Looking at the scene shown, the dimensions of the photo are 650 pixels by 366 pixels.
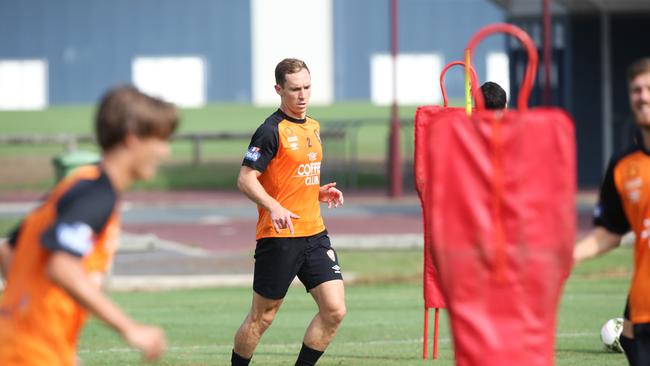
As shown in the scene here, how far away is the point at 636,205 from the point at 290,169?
10.3ft

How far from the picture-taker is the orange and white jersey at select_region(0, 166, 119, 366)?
14.7ft

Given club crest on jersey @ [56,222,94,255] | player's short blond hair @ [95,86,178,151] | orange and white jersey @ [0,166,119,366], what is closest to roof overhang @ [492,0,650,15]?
player's short blond hair @ [95,86,178,151]

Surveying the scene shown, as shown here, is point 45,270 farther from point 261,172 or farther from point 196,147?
point 196,147

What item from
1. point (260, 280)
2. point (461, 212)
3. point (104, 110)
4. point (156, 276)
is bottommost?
point (156, 276)

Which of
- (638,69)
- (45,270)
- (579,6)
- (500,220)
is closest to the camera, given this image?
(45,270)

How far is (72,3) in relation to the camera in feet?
228

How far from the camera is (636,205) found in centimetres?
556

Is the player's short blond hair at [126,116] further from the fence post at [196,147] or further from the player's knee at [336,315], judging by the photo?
the fence post at [196,147]

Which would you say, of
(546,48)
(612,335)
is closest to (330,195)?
(612,335)

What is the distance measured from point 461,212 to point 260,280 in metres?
3.55

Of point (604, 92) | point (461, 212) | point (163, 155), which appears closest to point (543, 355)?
point (461, 212)

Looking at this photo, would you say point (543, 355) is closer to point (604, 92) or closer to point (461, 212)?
point (461, 212)

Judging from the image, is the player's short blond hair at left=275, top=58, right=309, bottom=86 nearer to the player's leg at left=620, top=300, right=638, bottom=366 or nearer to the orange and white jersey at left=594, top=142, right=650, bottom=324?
the orange and white jersey at left=594, top=142, right=650, bottom=324

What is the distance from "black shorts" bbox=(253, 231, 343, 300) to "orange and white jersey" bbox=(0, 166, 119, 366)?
359 centimetres
